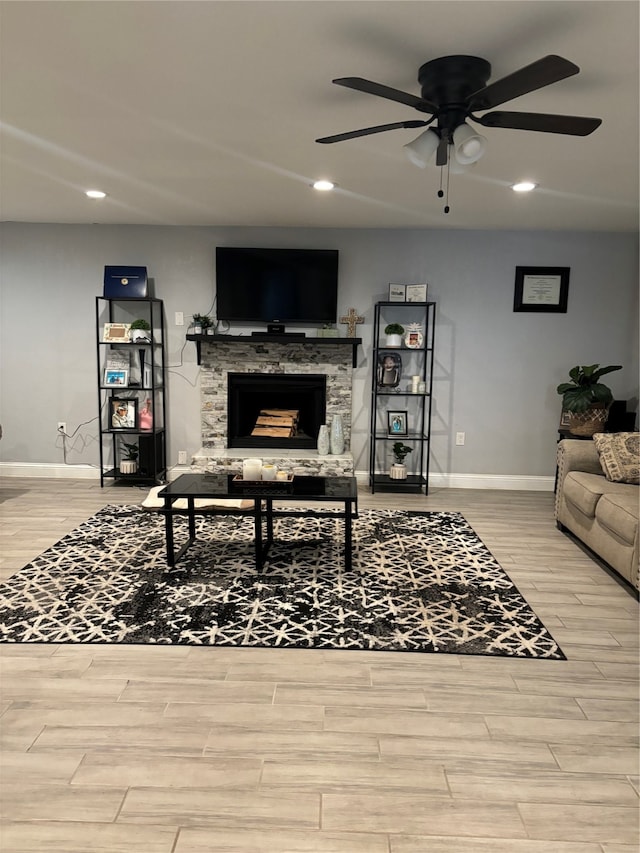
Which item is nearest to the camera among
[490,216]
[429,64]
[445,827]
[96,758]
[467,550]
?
[445,827]

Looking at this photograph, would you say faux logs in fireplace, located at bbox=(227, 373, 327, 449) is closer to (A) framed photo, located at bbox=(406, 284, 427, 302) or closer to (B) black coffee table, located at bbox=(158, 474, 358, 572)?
(A) framed photo, located at bbox=(406, 284, 427, 302)

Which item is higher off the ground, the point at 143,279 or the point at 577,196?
the point at 577,196

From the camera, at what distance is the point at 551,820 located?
5.50 ft

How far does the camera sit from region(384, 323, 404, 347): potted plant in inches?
204

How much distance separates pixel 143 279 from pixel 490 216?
3033mm

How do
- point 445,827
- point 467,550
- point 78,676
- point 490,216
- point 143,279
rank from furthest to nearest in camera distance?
point 143,279 < point 490,216 < point 467,550 < point 78,676 < point 445,827

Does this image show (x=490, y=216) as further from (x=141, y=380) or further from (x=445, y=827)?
(x=445, y=827)

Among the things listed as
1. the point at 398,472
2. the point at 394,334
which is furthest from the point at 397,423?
the point at 394,334

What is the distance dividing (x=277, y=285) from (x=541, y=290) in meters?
2.41

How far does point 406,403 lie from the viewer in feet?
18.0

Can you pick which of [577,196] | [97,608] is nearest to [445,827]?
[97,608]

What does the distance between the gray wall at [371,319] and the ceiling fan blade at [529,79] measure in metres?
3.39

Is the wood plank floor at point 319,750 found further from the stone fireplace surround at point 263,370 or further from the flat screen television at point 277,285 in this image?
the flat screen television at point 277,285

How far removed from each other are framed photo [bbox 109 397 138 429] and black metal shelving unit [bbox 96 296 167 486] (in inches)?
1.9
